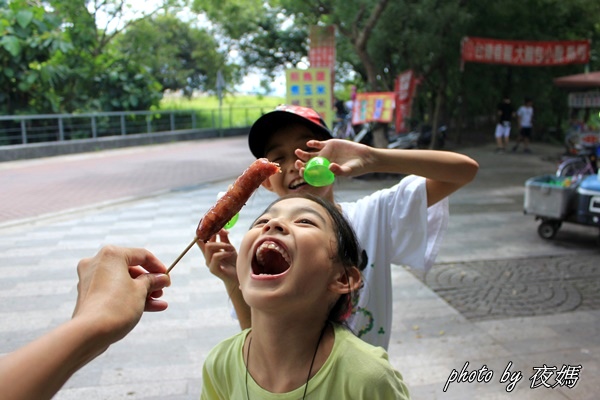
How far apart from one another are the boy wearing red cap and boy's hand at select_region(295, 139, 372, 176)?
0.04 m

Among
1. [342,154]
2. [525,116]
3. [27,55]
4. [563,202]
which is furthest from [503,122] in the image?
[342,154]

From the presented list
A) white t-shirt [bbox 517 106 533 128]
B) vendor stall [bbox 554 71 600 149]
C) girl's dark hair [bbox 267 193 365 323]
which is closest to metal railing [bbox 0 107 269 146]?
white t-shirt [bbox 517 106 533 128]

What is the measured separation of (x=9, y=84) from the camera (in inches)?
622

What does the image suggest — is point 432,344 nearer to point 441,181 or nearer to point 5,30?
point 441,181

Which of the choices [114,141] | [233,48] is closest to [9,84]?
[114,141]

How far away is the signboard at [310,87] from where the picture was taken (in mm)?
10633

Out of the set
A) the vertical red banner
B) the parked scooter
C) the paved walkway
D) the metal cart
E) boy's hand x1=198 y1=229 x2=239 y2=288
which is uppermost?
the vertical red banner

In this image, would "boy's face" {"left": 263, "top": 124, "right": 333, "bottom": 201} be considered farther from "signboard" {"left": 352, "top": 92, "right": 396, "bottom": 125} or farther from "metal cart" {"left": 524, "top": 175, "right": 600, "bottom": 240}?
"signboard" {"left": 352, "top": 92, "right": 396, "bottom": 125}

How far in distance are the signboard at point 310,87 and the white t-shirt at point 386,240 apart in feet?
28.3

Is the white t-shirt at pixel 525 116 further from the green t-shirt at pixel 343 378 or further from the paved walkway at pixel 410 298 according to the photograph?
the green t-shirt at pixel 343 378

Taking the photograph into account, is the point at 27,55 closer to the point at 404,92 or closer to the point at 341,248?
the point at 404,92

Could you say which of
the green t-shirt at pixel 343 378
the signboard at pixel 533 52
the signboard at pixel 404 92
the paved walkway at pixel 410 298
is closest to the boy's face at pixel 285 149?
the green t-shirt at pixel 343 378

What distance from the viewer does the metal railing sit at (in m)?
15.0

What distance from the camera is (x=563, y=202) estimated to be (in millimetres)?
6707
